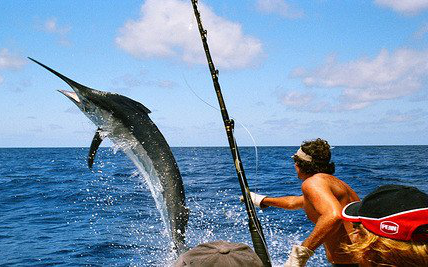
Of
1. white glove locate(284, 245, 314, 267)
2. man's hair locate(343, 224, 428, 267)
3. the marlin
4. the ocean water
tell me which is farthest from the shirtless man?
the ocean water

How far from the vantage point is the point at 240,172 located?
10.3 ft

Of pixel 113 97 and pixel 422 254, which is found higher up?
pixel 113 97

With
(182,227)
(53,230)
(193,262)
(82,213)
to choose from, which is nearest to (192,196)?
(82,213)

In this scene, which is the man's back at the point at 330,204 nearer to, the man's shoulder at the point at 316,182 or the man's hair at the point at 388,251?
the man's shoulder at the point at 316,182

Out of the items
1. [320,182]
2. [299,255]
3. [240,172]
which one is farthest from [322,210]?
[240,172]

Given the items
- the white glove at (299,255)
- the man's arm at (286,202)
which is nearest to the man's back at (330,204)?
the white glove at (299,255)

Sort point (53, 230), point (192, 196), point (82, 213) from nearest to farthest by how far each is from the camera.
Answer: point (53, 230)
point (82, 213)
point (192, 196)

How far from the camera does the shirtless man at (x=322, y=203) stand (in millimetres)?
3387

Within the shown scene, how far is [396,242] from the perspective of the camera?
164 centimetres

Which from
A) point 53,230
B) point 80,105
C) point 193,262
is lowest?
point 53,230

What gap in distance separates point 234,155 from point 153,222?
22.7 ft

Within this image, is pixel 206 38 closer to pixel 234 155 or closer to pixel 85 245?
pixel 234 155

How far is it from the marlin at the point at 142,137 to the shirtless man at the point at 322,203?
122cm

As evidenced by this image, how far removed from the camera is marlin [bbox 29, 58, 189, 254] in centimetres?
419
